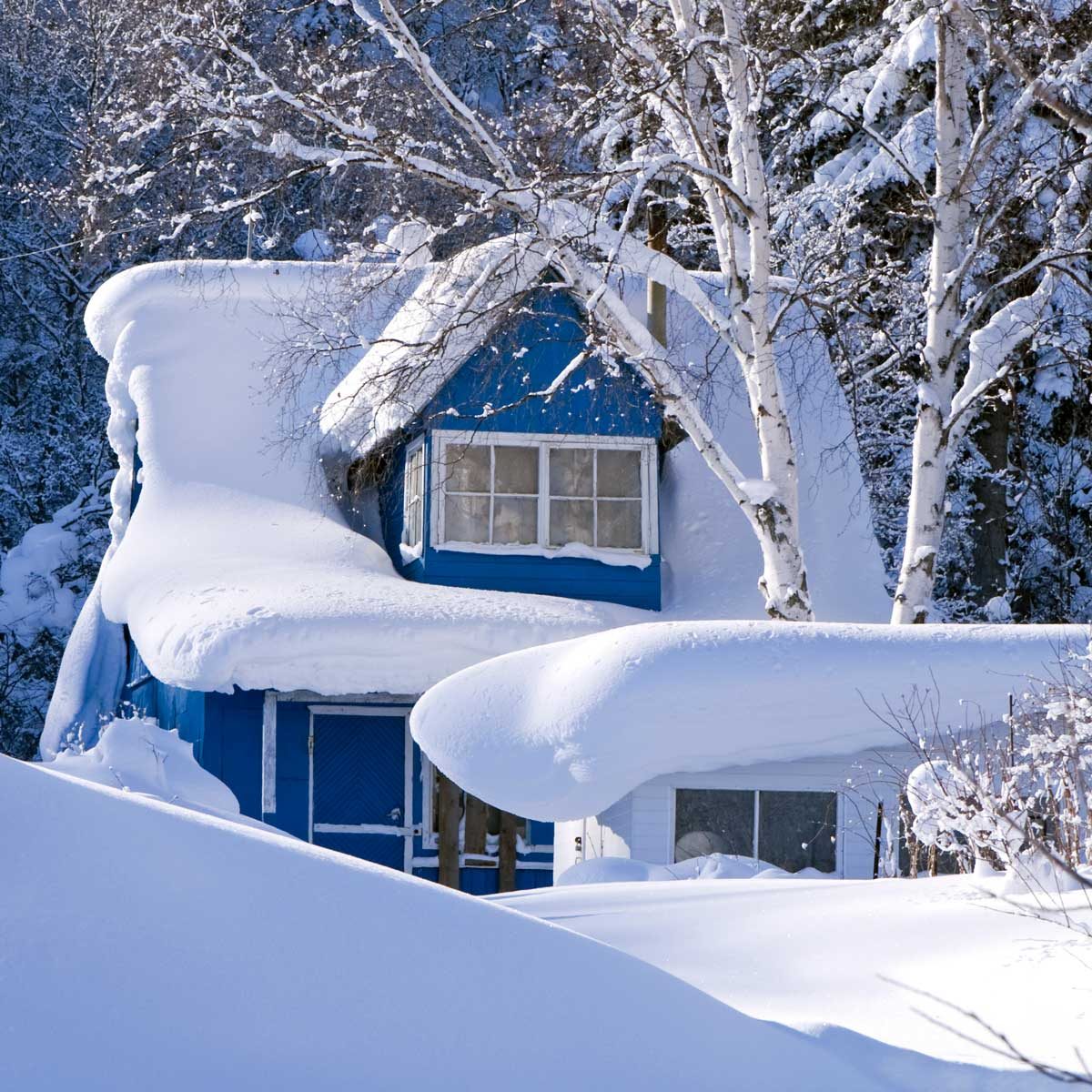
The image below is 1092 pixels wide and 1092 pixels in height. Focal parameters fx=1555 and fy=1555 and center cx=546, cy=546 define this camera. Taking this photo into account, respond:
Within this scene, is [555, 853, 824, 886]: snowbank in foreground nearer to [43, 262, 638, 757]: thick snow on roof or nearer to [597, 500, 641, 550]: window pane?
[43, 262, 638, 757]: thick snow on roof

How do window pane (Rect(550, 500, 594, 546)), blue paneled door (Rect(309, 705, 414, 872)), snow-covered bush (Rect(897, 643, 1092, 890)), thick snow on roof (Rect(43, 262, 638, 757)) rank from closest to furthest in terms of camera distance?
snow-covered bush (Rect(897, 643, 1092, 890)) < thick snow on roof (Rect(43, 262, 638, 757)) < blue paneled door (Rect(309, 705, 414, 872)) < window pane (Rect(550, 500, 594, 546))

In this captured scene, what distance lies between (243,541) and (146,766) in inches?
144

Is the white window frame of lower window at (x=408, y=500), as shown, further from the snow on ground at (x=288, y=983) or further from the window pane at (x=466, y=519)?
the snow on ground at (x=288, y=983)

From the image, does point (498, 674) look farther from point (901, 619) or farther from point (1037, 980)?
point (1037, 980)

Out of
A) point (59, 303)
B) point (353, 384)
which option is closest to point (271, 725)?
point (353, 384)

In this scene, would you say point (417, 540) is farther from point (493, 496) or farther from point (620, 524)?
point (620, 524)

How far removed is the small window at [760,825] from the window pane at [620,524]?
148 inches

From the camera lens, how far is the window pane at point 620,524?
38.0 feet

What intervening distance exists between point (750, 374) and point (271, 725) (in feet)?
13.6

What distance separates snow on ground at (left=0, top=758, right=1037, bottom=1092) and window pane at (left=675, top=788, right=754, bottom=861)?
460cm

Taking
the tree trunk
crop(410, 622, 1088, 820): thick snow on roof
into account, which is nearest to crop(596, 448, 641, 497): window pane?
crop(410, 622, 1088, 820): thick snow on roof

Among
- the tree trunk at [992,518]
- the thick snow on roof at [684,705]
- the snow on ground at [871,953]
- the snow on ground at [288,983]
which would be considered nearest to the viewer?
the snow on ground at [288,983]

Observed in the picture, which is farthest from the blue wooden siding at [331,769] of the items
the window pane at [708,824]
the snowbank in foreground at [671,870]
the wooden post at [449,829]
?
the snowbank in foreground at [671,870]

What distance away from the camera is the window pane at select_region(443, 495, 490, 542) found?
11492mm
